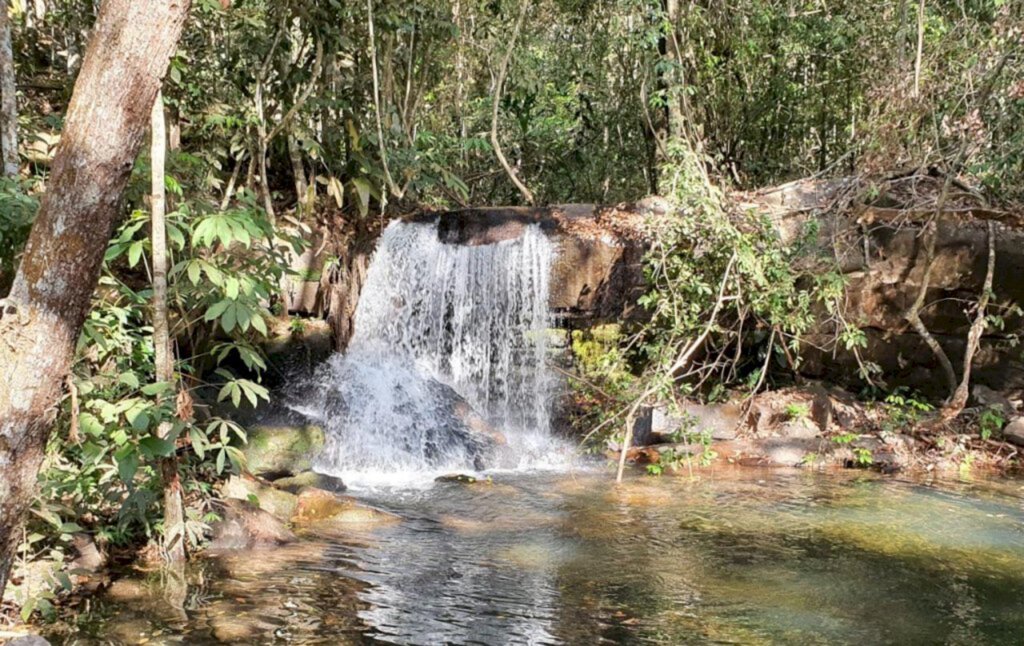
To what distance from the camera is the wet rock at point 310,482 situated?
7.45 meters

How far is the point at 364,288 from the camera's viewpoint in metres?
11.1

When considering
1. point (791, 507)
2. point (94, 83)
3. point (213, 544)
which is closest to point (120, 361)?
point (213, 544)

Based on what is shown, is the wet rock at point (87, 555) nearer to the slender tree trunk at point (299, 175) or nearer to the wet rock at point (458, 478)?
the wet rock at point (458, 478)

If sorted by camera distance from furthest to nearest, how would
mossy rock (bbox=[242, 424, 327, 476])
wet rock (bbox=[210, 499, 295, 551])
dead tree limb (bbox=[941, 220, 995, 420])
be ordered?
dead tree limb (bbox=[941, 220, 995, 420]) < mossy rock (bbox=[242, 424, 327, 476]) < wet rock (bbox=[210, 499, 295, 551])

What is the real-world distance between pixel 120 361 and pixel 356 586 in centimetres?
204

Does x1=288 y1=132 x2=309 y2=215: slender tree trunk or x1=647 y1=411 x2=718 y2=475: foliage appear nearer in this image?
x1=647 y1=411 x2=718 y2=475: foliage

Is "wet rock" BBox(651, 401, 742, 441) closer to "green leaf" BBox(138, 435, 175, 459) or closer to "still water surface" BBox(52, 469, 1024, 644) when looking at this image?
"still water surface" BBox(52, 469, 1024, 644)

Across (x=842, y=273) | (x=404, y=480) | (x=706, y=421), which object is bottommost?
(x=404, y=480)

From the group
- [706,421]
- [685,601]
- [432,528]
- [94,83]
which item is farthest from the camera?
[706,421]

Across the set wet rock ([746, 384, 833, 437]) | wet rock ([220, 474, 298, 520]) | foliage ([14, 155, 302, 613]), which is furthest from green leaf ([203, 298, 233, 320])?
wet rock ([746, 384, 833, 437])

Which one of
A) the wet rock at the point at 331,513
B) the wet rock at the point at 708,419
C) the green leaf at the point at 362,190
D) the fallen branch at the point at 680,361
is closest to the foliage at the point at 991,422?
the wet rock at the point at 708,419

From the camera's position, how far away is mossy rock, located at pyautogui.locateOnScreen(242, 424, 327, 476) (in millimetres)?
8078

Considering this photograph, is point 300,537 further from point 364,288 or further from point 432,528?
point 364,288

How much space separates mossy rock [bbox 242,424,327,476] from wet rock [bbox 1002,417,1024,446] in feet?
23.8
